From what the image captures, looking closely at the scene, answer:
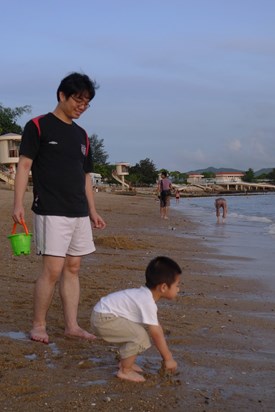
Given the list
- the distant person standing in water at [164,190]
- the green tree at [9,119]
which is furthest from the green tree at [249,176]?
the distant person standing in water at [164,190]

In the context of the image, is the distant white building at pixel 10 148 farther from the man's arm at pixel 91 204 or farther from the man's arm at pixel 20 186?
the man's arm at pixel 20 186

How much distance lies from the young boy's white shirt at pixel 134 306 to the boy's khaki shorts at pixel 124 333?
3 centimetres

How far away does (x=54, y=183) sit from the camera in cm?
389

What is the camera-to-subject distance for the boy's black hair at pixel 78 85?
3838mm

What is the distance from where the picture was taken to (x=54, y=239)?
12.6ft

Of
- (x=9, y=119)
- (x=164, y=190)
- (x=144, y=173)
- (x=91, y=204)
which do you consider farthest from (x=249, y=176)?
(x=91, y=204)

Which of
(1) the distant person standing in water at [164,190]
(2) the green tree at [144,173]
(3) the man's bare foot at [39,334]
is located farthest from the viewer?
(2) the green tree at [144,173]

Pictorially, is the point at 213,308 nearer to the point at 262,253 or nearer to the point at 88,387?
the point at 88,387

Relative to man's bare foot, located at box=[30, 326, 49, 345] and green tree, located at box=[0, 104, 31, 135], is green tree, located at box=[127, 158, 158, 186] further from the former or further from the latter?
man's bare foot, located at box=[30, 326, 49, 345]

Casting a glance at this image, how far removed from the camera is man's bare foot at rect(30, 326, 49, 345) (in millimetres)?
3732

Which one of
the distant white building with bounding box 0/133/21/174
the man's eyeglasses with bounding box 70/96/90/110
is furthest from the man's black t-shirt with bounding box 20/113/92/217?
the distant white building with bounding box 0/133/21/174

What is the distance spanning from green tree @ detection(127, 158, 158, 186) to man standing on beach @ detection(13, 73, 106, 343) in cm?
9408

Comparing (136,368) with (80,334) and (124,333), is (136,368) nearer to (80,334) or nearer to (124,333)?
(124,333)

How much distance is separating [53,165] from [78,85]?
0.57 m
